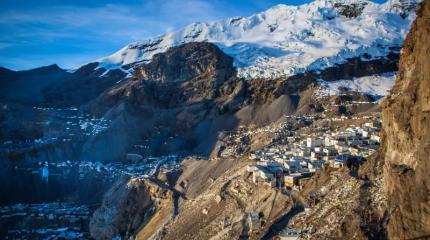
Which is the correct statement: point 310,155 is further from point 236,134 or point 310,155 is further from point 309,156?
point 236,134

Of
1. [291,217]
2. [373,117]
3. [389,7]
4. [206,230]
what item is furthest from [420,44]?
[389,7]

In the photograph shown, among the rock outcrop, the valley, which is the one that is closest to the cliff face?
the valley

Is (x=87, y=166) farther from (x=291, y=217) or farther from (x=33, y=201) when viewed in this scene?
(x=291, y=217)

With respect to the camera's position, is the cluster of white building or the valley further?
the cluster of white building

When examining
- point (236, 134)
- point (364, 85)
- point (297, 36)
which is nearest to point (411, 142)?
point (236, 134)

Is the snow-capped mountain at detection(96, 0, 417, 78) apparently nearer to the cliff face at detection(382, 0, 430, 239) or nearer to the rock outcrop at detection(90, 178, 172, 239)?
the rock outcrop at detection(90, 178, 172, 239)

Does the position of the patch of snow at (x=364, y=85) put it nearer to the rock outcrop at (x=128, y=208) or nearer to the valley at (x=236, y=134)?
the valley at (x=236, y=134)
